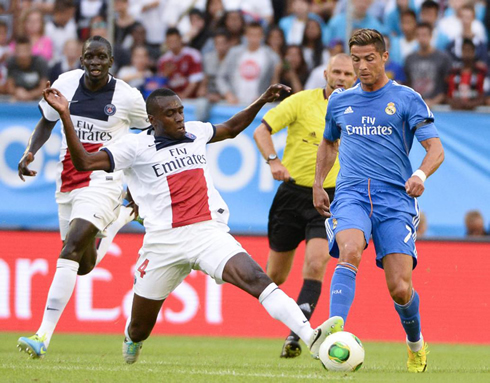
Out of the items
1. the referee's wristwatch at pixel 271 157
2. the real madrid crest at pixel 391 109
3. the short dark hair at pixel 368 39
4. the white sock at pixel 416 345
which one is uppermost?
the short dark hair at pixel 368 39

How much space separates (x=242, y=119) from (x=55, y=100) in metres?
1.63

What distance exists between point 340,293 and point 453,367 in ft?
6.44

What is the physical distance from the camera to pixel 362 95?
7.06 meters

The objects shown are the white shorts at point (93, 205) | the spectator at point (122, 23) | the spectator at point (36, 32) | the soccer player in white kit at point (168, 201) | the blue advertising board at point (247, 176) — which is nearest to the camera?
the soccer player in white kit at point (168, 201)

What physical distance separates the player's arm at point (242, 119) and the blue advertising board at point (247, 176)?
5236 millimetres

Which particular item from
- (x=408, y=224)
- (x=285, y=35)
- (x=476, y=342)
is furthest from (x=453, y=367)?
(x=285, y=35)

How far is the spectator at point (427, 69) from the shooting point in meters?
13.4

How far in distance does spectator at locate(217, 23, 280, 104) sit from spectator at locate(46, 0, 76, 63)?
8.85ft

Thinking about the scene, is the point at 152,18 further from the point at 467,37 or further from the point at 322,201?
the point at 322,201

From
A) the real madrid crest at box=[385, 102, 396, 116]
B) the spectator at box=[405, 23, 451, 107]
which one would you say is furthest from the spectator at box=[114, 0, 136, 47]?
the real madrid crest at box=[385, 102, 396, 116]

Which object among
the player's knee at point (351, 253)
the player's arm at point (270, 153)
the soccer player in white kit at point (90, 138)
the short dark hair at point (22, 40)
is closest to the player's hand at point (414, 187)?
the player's knee at point (351, 253)

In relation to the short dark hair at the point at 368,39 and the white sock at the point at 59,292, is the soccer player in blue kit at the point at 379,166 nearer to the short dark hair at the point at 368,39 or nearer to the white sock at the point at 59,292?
the short dark hair at the point at 368,39

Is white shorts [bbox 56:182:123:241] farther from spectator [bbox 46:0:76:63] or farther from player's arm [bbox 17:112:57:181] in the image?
spectator [bbox 46:0:76:63]

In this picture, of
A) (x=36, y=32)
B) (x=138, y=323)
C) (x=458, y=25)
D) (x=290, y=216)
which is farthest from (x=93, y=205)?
(x=458, y=25)
